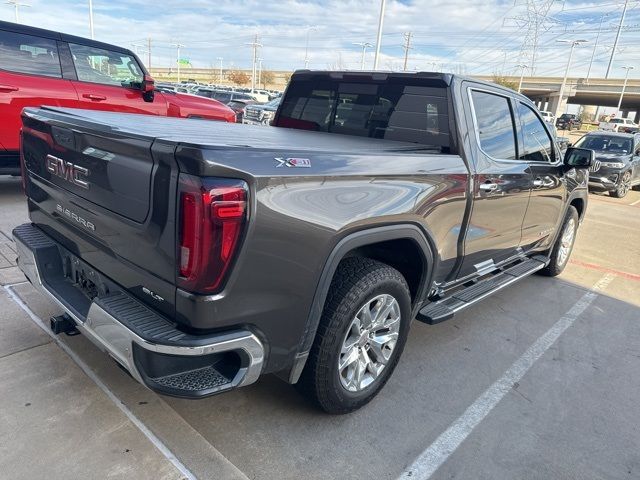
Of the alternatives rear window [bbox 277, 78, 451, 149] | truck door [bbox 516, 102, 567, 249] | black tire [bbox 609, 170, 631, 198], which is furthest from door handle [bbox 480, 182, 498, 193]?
black tire [bbox 609, 170, 631, 198]

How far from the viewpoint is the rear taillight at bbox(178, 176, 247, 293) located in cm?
183

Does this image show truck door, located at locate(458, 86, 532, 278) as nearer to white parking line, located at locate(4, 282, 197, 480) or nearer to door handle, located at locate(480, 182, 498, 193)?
door handle, located at locate(480, 182, 498, 193)

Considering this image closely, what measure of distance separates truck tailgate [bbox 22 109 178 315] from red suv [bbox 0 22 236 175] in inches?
149

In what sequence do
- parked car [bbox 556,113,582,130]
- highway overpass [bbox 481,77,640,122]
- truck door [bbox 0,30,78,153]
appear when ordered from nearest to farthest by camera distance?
truck door [bbox 0,30,78,153]
parked car [bbox 556,113,582,130]
highway overpass [bbox 481,77,640,122]

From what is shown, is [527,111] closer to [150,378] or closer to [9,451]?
[150,378]

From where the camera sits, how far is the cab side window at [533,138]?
409cm

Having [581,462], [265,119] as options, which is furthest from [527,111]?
[265,119]

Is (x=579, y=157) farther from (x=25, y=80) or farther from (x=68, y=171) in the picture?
(x=25, y=80)

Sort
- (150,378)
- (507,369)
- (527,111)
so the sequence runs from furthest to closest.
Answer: (527,111) → (507,369) → (150,378)

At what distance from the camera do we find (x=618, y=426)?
115 inches

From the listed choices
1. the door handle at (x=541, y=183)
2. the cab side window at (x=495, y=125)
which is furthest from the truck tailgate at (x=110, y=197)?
the door handle at (x=541, y=183)

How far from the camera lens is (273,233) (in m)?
2.01

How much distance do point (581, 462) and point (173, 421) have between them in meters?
2.15

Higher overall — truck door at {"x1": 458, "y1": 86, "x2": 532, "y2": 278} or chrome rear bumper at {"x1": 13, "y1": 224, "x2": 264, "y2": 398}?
truck door at {"x1": 458, "y1": 86, "x2": 532, "y2": 278}
